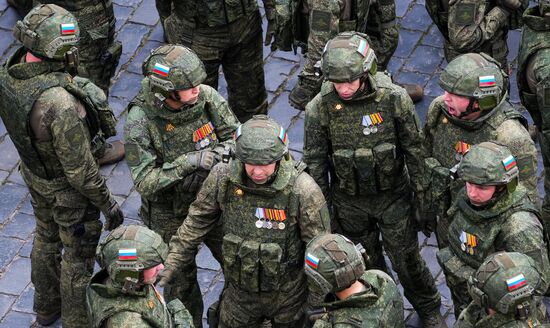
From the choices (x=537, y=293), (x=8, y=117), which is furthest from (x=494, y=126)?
(x=8, y=117)

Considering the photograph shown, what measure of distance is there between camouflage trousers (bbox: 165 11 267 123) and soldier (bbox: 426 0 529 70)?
2.18m

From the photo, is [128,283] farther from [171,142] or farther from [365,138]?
[365,138]

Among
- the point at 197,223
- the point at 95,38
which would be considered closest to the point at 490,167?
the point at 197,223

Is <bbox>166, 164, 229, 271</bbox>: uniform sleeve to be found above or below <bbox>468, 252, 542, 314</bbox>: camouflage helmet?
below

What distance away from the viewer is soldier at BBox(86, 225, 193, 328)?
9656 millimetres

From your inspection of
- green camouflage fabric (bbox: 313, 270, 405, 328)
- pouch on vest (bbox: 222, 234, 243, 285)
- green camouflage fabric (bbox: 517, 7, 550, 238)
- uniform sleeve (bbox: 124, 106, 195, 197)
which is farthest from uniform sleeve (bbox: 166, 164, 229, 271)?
green camouflage fabric (bbox: 517, 7, 550, 238)

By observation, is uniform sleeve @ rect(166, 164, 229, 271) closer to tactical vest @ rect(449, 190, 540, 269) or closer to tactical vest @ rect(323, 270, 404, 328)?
tactical vest @ rect(323, 270, 404, 328)

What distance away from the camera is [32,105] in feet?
37.9

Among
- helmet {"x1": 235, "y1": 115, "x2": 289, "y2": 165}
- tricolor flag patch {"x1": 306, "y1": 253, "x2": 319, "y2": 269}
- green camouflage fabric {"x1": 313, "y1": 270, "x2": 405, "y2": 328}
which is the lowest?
green camouflage fabric {"x1": 313, "y1": 270, "x2": 405, "y2": 328}

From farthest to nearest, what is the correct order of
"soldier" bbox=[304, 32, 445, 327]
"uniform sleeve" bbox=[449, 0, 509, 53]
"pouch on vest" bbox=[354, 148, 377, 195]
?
"uniform sleeve" bbox=[449, 0, 509, 53] → "pouch on vest" bbox=[354, 148, 377, 195] → "soldier" bbox=[304, 32, 445, 327]

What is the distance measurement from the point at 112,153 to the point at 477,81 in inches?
208

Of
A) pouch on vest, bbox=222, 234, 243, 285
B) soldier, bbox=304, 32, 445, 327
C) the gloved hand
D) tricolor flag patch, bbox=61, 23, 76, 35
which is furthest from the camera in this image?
the gloved hand

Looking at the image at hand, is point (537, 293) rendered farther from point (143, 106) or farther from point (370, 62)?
point (143, 106)

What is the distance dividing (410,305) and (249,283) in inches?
101
